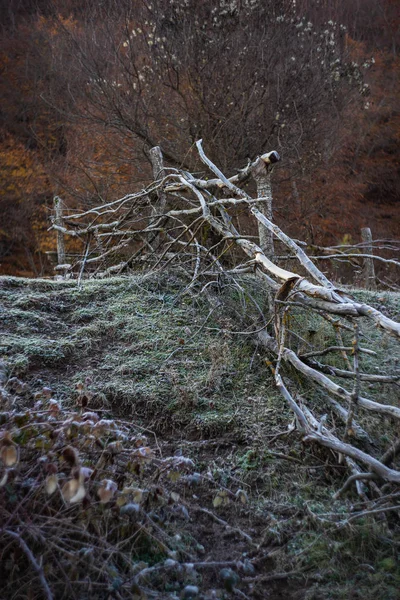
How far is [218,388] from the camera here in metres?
3.99

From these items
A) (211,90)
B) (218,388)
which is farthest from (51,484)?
(211,90)

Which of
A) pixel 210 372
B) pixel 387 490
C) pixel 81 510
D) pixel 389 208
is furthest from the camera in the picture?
pixel 389 208

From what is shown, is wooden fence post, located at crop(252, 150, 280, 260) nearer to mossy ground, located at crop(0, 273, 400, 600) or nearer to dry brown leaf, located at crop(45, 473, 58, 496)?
mossy ground, located at crop(0, 273, 400, 600)

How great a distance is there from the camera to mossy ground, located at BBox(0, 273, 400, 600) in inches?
98.9

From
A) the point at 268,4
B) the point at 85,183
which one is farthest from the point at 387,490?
the point at 85,183

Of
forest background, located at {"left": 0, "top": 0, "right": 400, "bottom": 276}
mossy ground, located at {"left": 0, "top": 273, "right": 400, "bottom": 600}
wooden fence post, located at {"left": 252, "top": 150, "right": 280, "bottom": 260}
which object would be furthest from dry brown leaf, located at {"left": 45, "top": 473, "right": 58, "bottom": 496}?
forest background, located at {"left": 0, "top": 0, "right": 400, "bottom": 276}

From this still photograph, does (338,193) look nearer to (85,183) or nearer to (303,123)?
(303,123)

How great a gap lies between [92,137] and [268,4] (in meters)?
4.67

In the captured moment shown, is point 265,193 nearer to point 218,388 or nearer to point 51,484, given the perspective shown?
point 218,388

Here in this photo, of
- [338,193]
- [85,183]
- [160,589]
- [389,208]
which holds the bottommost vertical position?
[389,208]

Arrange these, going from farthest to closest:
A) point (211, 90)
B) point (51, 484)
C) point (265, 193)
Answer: point (211, 90), point (265, 193), point (51, 484)

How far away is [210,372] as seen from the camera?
4.04m

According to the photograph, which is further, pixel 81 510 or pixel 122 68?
pixel 122 68

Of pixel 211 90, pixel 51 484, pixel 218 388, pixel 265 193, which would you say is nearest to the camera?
pixel 51 484
